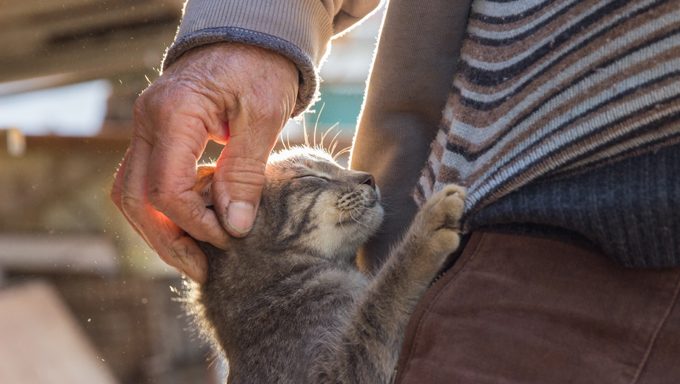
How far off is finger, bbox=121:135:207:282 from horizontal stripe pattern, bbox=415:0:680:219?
0.54 metres

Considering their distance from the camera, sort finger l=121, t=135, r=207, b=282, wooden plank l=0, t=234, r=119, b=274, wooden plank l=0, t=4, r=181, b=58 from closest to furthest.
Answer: finger l=121, t=135, r=207, b=282, wooden plank l=0, t=4, r=181, b=58, wooden plank l=0, t=234, r=119, b=274

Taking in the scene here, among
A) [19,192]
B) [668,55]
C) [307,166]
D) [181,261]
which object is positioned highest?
[668,55]

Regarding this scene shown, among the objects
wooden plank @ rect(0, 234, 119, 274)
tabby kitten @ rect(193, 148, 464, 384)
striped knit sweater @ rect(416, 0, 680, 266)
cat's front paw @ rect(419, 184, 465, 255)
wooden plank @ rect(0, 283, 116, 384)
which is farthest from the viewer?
wooden plank @ rect(0, 234, 119, 274)

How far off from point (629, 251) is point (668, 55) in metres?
0.21

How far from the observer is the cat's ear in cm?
148

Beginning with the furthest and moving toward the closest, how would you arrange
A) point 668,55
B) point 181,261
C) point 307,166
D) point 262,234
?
point 307,166 < point 262,234 < point 181,261 < point 668,55

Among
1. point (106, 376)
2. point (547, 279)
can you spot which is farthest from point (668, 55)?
point (106, 376)

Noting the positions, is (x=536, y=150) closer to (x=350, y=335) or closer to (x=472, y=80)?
(x=472, y=80)

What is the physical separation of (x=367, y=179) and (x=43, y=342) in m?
A: 2.26

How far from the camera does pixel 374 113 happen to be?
1.48 meters

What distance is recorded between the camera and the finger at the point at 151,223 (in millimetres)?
1447

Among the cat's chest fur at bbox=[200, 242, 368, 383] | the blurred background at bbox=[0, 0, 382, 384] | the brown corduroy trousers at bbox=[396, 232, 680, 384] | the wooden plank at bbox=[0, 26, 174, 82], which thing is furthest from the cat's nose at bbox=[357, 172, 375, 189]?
the wooden plank at bbox=[0, 26, 174, 82]

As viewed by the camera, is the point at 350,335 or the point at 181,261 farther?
the point at 181,261

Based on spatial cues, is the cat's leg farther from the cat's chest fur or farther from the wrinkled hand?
the wrinkled hand
